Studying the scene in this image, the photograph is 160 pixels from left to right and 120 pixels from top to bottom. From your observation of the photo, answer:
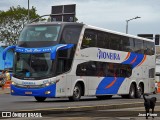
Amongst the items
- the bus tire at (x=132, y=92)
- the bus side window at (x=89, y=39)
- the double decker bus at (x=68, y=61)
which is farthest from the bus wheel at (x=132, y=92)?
the bus side window at (x=89, y=39)

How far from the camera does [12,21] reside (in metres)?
85.5

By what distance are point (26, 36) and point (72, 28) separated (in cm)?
232

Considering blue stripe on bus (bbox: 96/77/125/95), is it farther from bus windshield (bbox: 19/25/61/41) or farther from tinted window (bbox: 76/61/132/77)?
bus windshield (bbox: 19/25/61/41)

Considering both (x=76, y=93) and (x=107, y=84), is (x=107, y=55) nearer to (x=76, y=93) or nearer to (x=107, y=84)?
(x=107, y=84)

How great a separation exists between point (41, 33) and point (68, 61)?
191cm

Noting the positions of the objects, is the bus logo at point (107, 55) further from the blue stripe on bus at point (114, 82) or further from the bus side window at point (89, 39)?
the blue stripe on bus at point (114, 82)

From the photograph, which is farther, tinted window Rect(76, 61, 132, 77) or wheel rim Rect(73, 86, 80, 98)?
tinted window Rect(76, 61, 132, 77)

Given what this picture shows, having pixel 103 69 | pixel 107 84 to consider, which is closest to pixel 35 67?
pixel 103 69

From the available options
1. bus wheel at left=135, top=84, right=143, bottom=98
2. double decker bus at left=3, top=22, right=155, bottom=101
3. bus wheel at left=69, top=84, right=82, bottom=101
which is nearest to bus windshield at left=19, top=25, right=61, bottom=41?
double decker bus at left=3, top=22, right=155, bottom=101

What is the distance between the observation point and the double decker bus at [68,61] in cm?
2364

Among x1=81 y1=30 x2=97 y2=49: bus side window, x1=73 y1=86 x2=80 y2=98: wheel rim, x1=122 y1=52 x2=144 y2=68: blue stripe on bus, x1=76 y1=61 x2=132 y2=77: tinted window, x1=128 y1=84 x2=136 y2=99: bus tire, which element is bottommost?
x1=128 y1=84 x2=136 y2=99: bus tire

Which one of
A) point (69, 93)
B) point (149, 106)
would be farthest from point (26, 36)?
point (149, 106)

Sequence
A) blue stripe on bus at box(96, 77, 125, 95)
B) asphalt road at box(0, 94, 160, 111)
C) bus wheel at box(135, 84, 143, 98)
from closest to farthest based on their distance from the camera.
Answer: asphalt road at box(0, 94, 160, 111), blue stripe on bus at box(96, 77, 125, 95), bus wheel at box(135, 84, 143, 98)

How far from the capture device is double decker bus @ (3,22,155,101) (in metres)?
23.6
